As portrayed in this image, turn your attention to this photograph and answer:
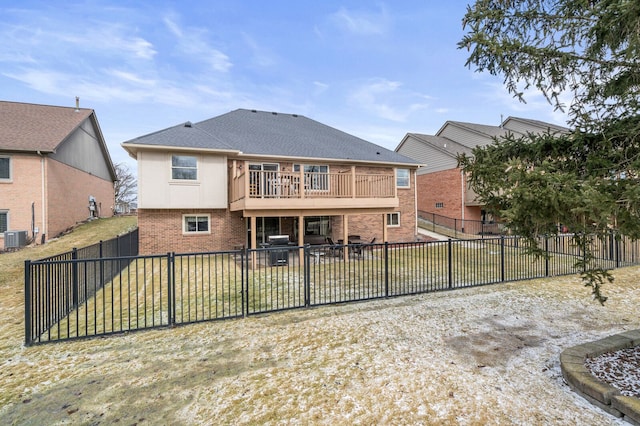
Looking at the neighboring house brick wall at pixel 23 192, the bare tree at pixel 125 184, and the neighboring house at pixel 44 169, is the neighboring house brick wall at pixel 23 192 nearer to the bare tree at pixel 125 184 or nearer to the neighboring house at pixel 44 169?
the neighboring house at pixel 44 169

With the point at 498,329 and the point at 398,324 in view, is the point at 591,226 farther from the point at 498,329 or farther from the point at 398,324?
the point at 398,324

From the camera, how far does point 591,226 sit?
3.06 metres

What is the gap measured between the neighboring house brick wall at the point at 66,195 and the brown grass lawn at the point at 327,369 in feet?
44.0

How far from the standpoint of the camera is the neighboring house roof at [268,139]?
13379 millimetres

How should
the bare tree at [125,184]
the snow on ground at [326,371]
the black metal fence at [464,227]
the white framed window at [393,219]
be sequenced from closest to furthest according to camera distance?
the snow on ground at [326,371]
the white framed window at [393,219]
the black metal fence at [464,227]
the bare tree at [125,184]

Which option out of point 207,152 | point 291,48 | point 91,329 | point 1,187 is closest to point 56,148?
point 1,187

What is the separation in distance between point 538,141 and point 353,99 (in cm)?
1804

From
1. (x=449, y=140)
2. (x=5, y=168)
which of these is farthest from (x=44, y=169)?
(x=449, y=140)

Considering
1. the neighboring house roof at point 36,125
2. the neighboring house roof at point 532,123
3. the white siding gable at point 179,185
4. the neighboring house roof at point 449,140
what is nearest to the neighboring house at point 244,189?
the white siding gable at point 179,185

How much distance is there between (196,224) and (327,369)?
11666 millimetres

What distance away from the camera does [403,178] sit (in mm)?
17797

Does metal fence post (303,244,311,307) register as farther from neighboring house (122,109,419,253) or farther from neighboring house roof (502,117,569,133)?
neighboring house roof (502,117,569,133)

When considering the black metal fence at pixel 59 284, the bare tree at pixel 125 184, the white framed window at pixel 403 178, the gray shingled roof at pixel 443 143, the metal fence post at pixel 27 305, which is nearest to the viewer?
the metal fence post at pixel 27 305

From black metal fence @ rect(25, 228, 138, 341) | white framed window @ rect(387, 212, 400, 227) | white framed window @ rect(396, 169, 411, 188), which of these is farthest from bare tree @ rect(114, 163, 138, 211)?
black metal fence @ rect(25, 228, 138, 341)
